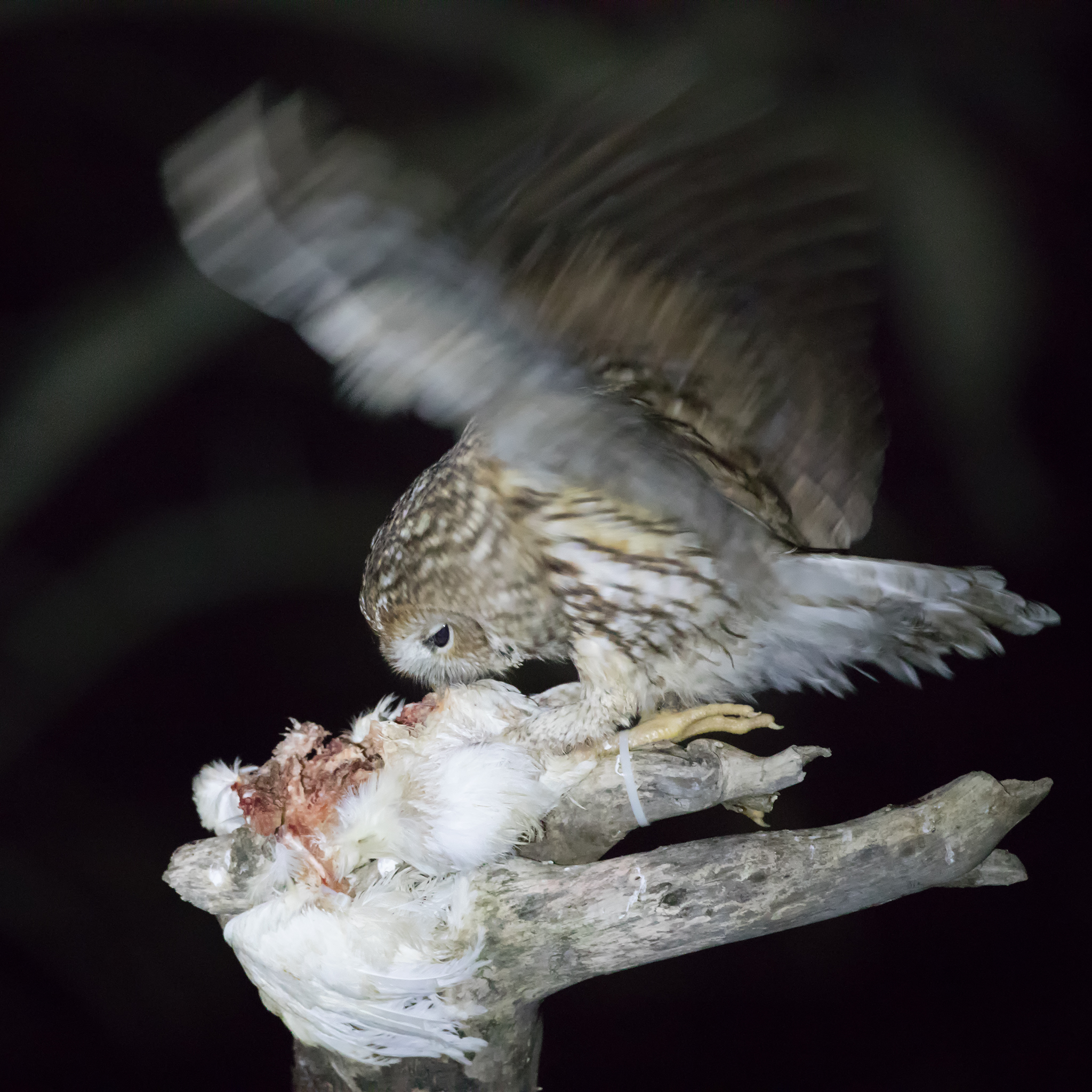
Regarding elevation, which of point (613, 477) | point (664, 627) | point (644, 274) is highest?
point (644, 274)

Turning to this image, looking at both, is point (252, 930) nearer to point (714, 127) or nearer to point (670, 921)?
point (670, 921)

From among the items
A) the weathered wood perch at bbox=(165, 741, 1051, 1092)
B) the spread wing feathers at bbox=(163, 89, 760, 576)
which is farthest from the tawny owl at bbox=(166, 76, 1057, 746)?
the weathered wood perch at bbox=(165, 741, 1051, 1092)

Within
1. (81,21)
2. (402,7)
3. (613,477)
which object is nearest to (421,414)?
(613,477)

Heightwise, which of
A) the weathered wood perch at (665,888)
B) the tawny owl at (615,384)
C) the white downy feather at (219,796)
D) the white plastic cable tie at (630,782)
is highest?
the tawny owl at (615,384)

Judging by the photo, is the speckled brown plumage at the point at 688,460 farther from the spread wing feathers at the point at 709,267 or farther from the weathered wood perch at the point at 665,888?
the weathered wood perch at the point at 665,888

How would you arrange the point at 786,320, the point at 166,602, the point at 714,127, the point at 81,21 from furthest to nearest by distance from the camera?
the point at 166,602, the point at 81,21, the point at 786,320, the point at 714,127

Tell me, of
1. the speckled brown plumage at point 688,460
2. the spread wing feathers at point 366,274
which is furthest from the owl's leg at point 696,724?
the spread wing feathers at point 366,274

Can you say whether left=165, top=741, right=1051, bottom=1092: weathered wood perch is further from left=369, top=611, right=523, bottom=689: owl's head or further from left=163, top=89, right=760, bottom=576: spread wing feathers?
left=163, top=89, right=760, bottom=576: spread wing feathers
